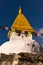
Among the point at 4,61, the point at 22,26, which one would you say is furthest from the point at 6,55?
the point at 22,26

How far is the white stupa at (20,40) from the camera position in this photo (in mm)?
39684

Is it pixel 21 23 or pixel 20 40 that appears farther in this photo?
pixel 21 23

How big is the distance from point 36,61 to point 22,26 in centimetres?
712

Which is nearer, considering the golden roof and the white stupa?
the white stupa

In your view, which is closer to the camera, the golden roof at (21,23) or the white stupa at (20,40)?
the white stupa at (20,40)

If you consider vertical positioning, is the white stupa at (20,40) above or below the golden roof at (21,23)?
below

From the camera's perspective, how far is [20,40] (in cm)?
4131

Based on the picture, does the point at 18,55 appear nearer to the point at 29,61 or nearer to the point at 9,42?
the point at 29,61

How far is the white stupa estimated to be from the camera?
1562 inches

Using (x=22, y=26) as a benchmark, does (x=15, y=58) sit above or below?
below

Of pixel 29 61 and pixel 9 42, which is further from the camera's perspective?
pixel 9 42

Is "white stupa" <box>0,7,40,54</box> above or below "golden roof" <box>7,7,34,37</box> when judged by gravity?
below

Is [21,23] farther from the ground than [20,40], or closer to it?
farther from the ground

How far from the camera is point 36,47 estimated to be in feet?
132
